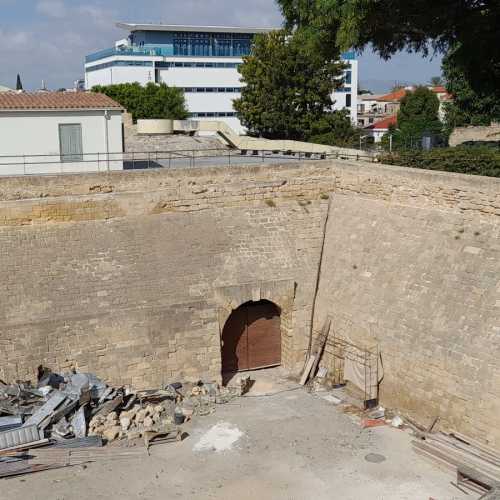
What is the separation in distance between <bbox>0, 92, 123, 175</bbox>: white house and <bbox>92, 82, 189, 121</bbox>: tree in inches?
953

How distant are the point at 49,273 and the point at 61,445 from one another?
4.40 metres

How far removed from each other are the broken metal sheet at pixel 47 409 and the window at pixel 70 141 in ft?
27.4

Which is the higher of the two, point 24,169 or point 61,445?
point 24,169

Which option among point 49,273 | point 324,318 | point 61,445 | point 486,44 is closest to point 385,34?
point 486,44

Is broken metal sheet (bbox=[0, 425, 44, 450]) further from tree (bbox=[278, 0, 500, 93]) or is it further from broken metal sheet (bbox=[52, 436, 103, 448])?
tree (bbox=[278, 0, 500, 93])

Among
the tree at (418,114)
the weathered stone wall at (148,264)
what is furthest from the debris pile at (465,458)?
the tree at (418,114)

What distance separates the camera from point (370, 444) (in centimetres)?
1318

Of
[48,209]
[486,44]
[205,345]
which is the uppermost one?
[486,44]

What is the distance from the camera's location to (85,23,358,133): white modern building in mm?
58375

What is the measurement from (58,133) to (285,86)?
20449 mm

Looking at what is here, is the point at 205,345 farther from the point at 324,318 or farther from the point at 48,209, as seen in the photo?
the point at 48,209

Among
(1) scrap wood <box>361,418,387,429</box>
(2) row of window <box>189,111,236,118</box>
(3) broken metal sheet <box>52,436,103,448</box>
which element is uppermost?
(2) row of window <box>189,111,236,118</box>

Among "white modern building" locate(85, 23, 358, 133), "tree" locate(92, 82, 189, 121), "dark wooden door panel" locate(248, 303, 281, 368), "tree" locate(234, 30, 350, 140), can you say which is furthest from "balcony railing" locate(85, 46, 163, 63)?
"dark wooden door panel" locate(248, 303, 281, 368)

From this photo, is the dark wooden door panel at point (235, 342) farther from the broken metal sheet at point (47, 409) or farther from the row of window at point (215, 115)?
the row of window at point (215, 115)
